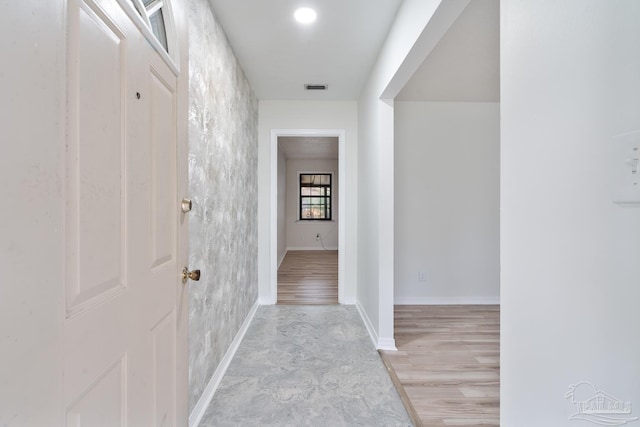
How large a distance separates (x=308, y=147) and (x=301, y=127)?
122 inches

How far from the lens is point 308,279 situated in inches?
205

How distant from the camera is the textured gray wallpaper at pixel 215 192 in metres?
1.71

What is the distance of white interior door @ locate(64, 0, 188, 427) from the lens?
65 centimetres

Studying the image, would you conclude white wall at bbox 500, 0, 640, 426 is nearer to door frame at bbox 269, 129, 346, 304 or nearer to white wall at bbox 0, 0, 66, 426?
white wall at bbox 0, 0, 66, 426

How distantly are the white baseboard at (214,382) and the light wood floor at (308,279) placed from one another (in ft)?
4.13

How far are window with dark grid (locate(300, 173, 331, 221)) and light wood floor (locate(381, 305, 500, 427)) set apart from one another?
538cm

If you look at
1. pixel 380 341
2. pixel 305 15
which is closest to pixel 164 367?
pixel 380 341

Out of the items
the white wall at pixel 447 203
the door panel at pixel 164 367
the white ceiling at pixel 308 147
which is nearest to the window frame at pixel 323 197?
the white ceiling at pixel 308 147

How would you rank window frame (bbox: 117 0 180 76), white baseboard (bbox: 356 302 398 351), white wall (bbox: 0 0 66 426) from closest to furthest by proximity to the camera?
white wall (bbox: 0 0 66 426)
window frame (bbox: 117 0 180 76)
white baseboard (bbox: 356 302 398 351)

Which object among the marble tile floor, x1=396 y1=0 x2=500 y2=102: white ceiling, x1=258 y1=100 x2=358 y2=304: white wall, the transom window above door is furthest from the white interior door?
x1=258 y1=100 x2=358 y2=304: white wall

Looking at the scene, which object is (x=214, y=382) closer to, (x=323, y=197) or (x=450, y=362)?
(x=450, y=362)

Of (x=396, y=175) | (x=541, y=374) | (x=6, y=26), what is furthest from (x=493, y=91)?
(x=6, y=26)

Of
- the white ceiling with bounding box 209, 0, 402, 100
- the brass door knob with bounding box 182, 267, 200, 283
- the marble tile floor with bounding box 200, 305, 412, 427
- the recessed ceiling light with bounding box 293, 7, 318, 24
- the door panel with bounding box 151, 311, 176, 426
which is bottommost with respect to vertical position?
the marble tile floor with bounding box 200, 305, 412, 427

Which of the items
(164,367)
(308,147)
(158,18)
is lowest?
(164,367)
